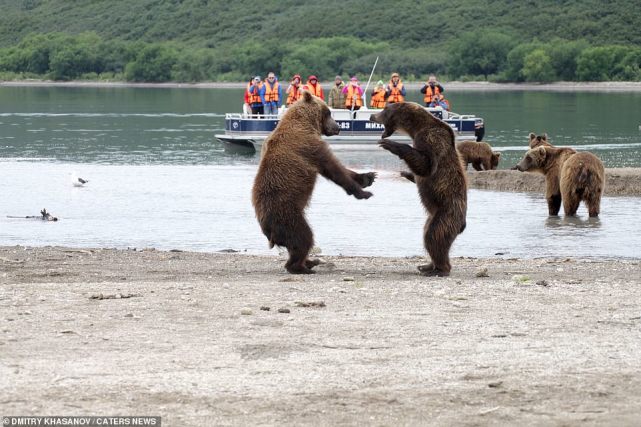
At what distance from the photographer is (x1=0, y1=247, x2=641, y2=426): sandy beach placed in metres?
5.13

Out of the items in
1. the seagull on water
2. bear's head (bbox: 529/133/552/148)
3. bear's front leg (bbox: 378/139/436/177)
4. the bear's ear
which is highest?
the bear's ear

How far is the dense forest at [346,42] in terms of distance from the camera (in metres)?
89.6

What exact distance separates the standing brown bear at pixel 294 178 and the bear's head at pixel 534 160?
25.3 feet

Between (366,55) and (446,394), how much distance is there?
94547 millimetres

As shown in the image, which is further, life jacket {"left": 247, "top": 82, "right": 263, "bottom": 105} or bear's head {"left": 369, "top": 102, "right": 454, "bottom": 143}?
life jacket {"left": 247, "top": 82, "right": 263, "bottom": 105}

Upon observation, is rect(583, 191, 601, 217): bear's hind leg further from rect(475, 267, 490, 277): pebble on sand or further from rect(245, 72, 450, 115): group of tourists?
rect(245, 72, 450, 115): group of tourists

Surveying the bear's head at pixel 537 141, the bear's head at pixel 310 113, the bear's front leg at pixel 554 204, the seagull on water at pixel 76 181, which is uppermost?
the bear's head at pixel 310 113

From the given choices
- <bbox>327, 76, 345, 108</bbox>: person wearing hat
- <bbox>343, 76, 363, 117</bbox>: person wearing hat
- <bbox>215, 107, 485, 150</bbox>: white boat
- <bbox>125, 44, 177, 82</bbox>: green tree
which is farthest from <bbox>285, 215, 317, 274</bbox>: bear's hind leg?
<bbox>125, 44, 177, 82</bbox>: green tree

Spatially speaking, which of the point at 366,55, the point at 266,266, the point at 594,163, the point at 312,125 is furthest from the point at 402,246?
the point at 366,55

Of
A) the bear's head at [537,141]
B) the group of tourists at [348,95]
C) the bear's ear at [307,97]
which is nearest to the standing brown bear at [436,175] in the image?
the bear's ear at [307,97]

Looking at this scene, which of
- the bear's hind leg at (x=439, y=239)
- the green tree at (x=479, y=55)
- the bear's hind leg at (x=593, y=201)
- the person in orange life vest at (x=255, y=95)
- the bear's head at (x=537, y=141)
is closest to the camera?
the bear's hind leg at (x=439, y=239)

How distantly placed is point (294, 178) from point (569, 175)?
7821 mm

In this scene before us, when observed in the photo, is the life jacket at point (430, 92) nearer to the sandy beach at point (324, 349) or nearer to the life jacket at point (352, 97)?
the life jacket at point (352, 97)

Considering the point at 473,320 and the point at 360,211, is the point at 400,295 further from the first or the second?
the point at 360,211
